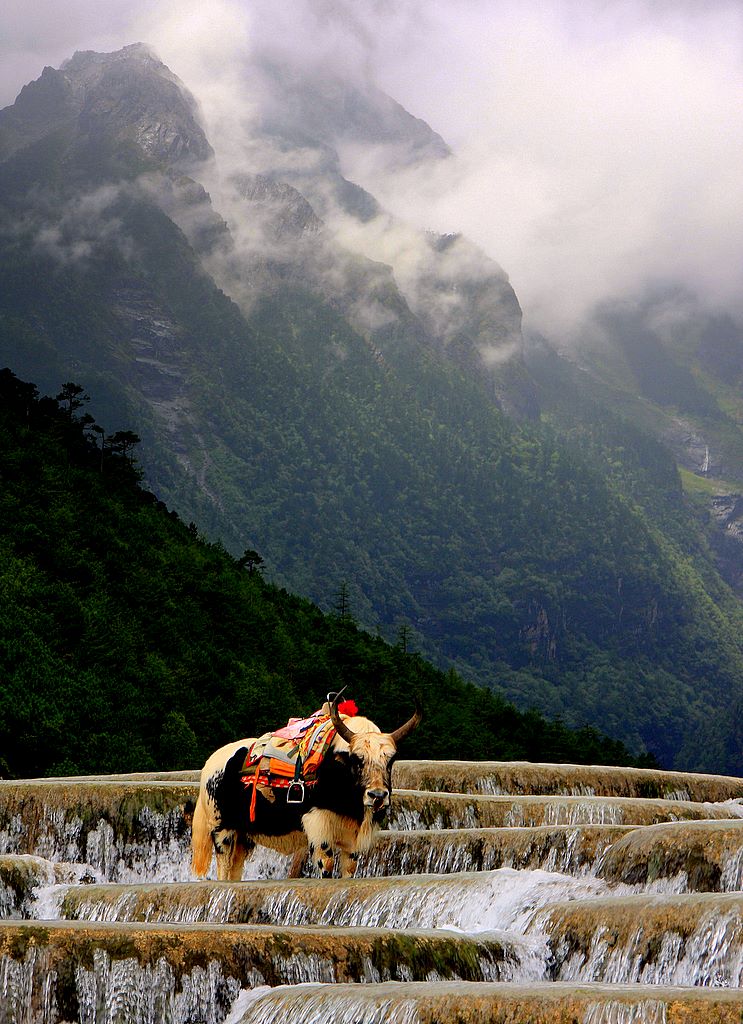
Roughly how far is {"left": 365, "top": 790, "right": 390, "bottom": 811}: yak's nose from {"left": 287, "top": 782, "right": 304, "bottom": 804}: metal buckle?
42.8 inches

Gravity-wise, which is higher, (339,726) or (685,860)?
(339,726)

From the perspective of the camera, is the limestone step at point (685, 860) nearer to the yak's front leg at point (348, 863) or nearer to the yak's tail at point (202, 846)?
the yak's front leg at point (348, 863)

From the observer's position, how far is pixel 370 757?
18359mm

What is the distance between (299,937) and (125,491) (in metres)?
84.4

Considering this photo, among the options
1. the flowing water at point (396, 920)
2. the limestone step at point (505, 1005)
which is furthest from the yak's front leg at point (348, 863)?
the limestone step at point (505, 1005)

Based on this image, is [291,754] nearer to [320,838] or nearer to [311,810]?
[311,810]

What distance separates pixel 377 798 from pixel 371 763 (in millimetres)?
494

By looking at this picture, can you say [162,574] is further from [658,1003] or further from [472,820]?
[658,1003]

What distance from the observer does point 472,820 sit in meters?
26.7

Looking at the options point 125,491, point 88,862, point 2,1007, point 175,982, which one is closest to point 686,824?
point 175,982

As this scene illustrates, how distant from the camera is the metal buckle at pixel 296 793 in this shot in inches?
745

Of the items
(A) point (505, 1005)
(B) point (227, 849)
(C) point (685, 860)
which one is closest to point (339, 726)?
(B) point (227, 849)

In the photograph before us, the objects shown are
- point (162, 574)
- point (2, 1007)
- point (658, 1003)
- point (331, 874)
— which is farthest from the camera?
point (162, 574)

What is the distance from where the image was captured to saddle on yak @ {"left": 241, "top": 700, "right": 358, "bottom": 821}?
748 inches
